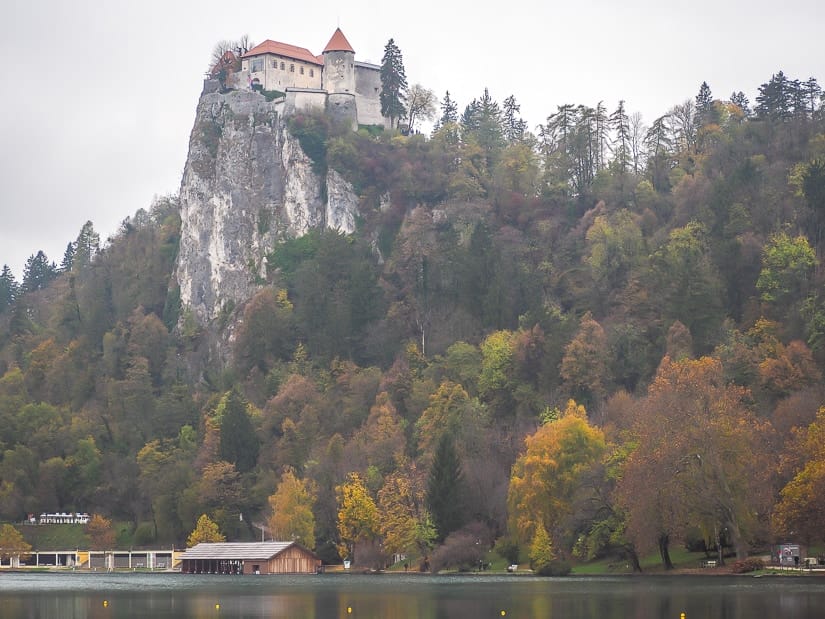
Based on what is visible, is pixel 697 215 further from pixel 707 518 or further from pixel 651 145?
pixel 707 518

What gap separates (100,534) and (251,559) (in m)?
37.4

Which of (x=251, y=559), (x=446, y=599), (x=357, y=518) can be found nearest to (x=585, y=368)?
(x=357, y=518)

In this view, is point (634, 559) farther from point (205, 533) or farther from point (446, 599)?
point (205, 533)

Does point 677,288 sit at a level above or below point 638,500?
above

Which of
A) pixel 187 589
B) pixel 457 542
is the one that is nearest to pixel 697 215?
pixel 457 542

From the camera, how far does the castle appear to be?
172 m

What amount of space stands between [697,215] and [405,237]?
1390 inches

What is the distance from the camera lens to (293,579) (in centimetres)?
9869

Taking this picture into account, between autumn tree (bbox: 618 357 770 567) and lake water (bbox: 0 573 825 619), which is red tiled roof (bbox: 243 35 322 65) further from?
autumn tree (bbox: 618 357 770 567)

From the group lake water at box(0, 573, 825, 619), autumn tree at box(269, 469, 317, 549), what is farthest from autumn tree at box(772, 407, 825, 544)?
autumn tree at box(269, 469, 317, 549)

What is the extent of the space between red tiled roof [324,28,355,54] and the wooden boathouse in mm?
77259

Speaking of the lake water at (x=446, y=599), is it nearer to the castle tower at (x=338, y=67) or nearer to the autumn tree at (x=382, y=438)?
the autumn tree at (x=382, y=438)

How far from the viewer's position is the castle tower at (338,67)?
570 ft

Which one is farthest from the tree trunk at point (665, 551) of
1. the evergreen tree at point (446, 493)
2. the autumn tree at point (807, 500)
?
the evergreen tree at point (446, 493)
